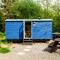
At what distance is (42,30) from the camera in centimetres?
1711

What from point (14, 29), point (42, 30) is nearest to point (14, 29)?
point (14, 29)

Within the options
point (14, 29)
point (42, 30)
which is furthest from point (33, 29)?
point (14, 29)

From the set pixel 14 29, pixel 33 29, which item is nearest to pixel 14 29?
pixel 14 29

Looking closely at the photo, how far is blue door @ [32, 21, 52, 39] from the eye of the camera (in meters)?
17.0

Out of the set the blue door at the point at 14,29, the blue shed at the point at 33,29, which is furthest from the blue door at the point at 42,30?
the blue door at the point at 14,29

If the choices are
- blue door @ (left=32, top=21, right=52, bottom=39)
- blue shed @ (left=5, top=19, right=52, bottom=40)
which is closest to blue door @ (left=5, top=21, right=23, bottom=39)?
blue shed @ (left=5, top=19, right=52, bottom=40)

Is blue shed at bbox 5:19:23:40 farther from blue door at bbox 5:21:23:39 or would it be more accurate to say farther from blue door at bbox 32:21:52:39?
blue door at bbox 32:21:52:39

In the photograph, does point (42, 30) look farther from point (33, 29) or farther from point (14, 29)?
point (14, 29)

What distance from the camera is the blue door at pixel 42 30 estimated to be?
1705 cm

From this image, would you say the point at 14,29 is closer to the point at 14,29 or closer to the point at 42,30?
the point at 14,29

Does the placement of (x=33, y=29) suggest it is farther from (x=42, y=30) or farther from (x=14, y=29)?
(x=14, y=29)

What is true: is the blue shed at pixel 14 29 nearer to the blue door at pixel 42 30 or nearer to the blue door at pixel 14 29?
the blue door at pixel 14 29

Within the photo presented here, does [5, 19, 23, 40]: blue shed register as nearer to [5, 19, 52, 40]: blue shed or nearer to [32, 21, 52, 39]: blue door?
[5, 19, 52, 40]: blue shed

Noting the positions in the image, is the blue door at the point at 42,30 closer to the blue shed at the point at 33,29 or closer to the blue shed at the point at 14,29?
the blue shed at the point at 33,29
